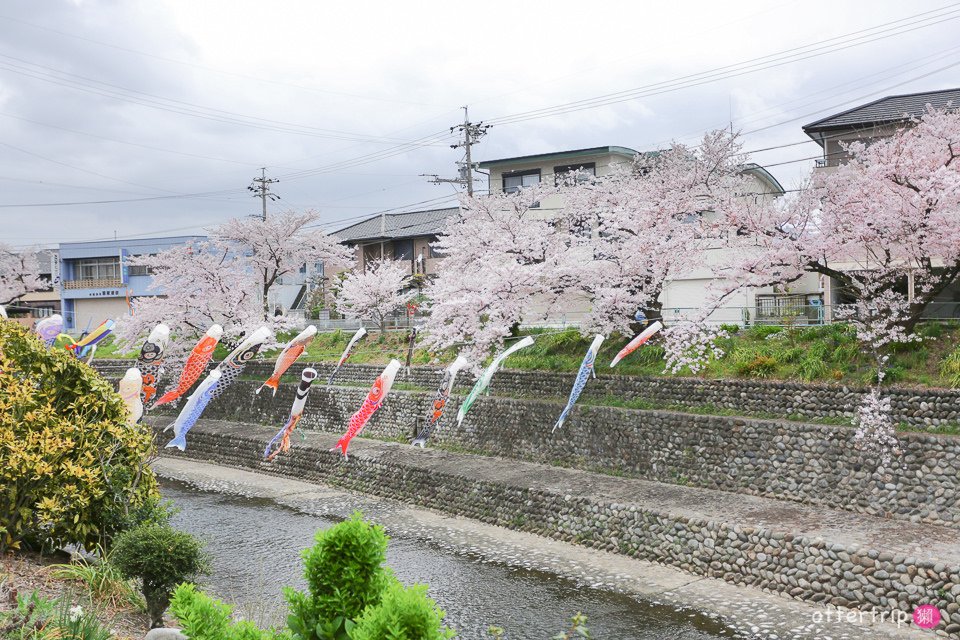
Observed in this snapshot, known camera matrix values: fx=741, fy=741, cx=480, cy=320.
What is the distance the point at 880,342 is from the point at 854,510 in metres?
3.62

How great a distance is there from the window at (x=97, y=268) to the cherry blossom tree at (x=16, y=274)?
11.4ft

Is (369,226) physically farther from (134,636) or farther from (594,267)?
(134,636)

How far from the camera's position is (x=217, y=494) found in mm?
22109

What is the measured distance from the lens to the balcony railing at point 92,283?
54.8 m

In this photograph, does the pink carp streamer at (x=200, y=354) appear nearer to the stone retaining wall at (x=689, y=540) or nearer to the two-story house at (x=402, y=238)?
the stone retaining wall at (x=689, y=540)

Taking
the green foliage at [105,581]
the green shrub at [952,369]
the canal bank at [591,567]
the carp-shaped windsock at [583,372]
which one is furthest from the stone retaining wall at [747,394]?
the green foliage at [105,581]

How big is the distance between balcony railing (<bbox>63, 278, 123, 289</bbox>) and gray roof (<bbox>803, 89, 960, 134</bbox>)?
48553 millimetres

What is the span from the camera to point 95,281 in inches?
2169

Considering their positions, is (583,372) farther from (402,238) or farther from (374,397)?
(402,238)

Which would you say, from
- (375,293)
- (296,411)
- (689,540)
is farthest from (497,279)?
(375,293)

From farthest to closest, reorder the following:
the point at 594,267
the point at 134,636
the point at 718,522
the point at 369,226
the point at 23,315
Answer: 1. the point at 23,315
2. the point at 369,226
3. the point at 594,267
4. the point at 718,522
5. the point at 134,636

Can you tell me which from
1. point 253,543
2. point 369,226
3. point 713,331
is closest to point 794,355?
point 713,331

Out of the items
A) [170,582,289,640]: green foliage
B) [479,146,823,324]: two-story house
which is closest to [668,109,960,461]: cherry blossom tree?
[479,146,823,324]: two-story house

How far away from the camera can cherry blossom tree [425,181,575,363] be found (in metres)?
20.9
